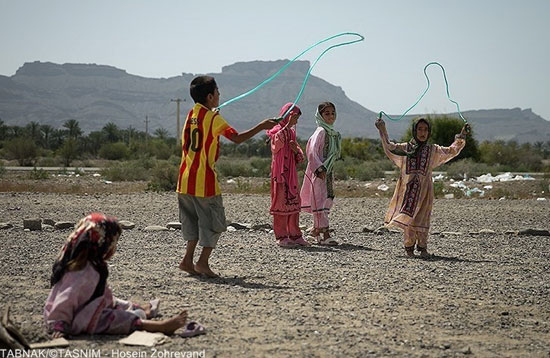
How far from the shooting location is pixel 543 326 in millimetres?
6359

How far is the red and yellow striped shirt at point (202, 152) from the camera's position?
793 cm

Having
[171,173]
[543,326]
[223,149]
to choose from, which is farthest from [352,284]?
[223,149]

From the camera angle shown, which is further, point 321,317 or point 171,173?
point 171,173

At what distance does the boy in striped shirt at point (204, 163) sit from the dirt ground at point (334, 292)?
1.65 feet

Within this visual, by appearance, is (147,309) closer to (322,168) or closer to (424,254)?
(424,254)

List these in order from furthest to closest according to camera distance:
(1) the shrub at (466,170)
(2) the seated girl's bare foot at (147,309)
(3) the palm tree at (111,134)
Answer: (3) the palm tree at (111,134), (1) the shrub at (466,170), (2) the seated girl's bare foot at (147,309)

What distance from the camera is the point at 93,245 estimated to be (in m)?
5.59

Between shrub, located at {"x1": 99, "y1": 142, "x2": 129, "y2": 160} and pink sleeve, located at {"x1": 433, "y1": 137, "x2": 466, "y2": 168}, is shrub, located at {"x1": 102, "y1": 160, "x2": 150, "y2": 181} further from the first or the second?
shrub, located at {"x1": 99, "y1": 142, "x2": 129, "y2": 160}

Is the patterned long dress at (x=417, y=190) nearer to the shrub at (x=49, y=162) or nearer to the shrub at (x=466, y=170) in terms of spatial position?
the shrub at (x=466, y=170)

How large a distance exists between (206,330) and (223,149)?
66.7 m

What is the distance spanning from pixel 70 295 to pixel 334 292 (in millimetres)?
2808

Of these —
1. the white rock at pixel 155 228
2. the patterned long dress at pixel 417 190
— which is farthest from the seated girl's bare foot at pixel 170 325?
the white rock at pixel 155 228

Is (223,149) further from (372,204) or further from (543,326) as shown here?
(543,326)

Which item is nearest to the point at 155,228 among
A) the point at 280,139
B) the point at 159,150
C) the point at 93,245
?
the point at 280,139
